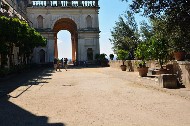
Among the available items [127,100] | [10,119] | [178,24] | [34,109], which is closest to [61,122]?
[10,119]

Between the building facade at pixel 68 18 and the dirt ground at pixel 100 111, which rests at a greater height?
the building facade at pixel 68 18

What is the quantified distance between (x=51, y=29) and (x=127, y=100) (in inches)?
2080

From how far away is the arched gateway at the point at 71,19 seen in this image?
63.5 meters

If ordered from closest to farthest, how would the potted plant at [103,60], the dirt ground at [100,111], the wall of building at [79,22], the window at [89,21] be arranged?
the dirt ground at [100,111] < the potted plant at [103,60] < the wall of building at [79,22] < the window at [89,21]

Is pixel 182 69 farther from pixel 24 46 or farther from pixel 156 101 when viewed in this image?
pixel 24 46

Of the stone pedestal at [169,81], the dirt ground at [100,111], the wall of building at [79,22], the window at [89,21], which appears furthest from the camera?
the window at [89,21]

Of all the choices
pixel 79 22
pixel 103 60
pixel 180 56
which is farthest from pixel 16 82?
pixel 79 22

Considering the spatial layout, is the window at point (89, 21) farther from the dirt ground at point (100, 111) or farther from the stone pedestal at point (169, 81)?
the dirt ground at point (100, 111)

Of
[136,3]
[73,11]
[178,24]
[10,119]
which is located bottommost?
[10,119]

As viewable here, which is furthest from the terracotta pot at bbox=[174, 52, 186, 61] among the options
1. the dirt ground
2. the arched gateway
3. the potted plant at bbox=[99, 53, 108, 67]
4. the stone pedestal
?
the arched gateway

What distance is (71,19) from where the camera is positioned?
64.6m

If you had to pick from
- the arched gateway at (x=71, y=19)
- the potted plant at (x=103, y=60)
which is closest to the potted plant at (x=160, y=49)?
the potted plant at (x=103, y=60)

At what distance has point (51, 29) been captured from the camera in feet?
209

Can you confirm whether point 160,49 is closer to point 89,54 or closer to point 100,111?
point 100,111
